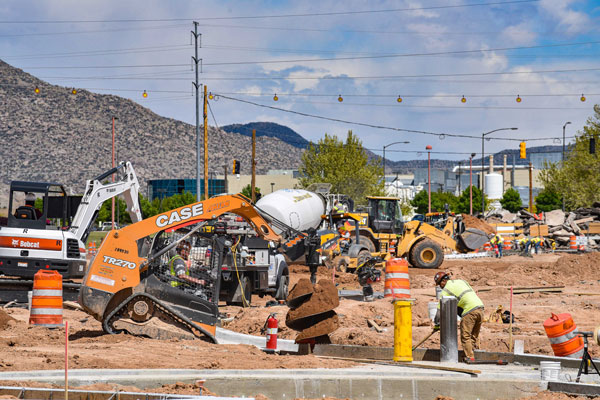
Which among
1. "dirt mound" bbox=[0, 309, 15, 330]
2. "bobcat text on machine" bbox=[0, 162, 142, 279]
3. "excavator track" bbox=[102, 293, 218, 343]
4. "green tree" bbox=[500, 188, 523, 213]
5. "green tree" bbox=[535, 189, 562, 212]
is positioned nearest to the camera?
"excavator track" bbox=[102, 293, 218, 343]

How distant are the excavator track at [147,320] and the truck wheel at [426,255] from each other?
18.8 metres

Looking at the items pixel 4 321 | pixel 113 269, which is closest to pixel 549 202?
pixel 4 321

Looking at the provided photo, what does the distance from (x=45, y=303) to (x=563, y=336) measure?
32.7ft

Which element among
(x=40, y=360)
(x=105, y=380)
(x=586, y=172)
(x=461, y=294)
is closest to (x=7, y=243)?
(x=40, y=360)

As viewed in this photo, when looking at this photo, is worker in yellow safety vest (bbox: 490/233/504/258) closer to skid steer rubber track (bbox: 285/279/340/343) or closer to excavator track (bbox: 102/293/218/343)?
skid steer rubber track (bbox: 285/279/340/343)

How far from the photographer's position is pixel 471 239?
36.7 meters

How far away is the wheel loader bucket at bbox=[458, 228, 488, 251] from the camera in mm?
36594

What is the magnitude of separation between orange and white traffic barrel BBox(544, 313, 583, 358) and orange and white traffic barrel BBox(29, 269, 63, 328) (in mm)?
9519

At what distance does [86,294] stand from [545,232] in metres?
38.1

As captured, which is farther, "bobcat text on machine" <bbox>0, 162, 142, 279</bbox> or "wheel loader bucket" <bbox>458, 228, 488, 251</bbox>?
"wheel loader bucket" <bbox>458, 228, 488, 251</bbox>

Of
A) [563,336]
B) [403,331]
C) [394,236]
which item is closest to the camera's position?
[563,336]

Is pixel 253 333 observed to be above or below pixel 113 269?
below

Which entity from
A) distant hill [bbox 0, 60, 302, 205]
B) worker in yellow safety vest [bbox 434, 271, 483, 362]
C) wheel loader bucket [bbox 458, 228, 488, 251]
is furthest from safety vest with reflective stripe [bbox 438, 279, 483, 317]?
distant hill [bbox 0, 60, 302, 205]

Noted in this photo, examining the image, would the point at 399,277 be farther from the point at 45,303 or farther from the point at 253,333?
the point at 45,303
